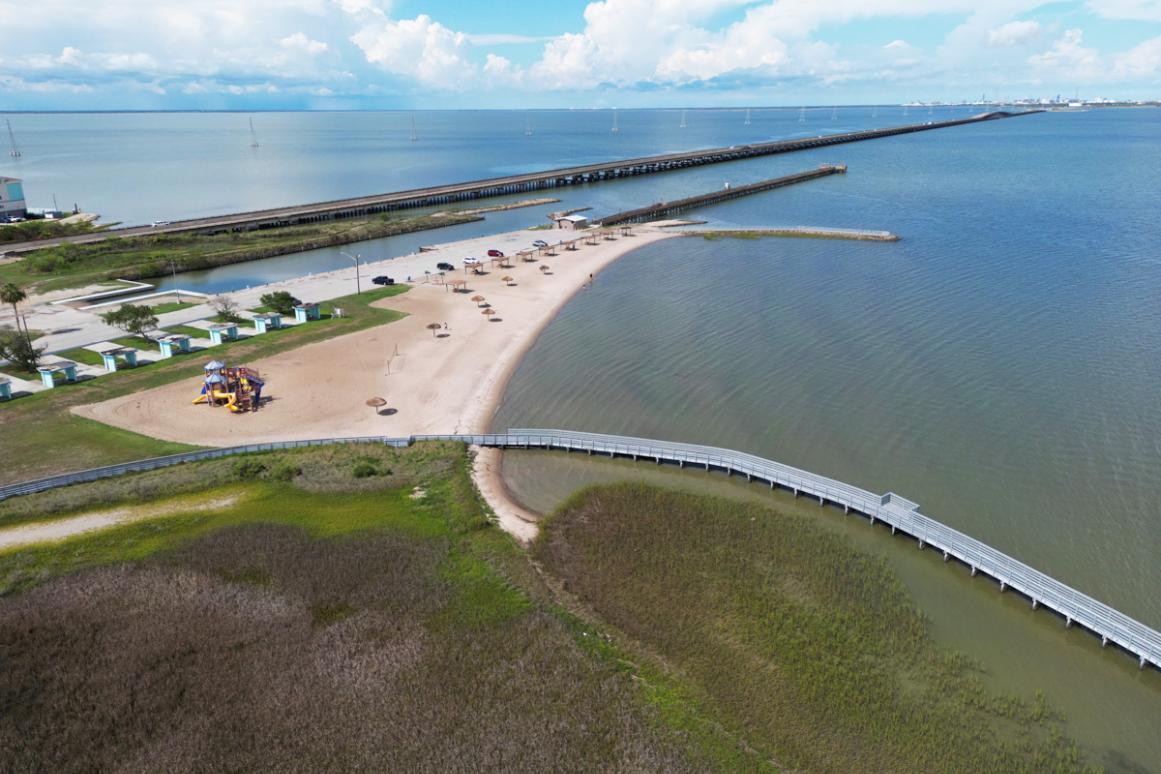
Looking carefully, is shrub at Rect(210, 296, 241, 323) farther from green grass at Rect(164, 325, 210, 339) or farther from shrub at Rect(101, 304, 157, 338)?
shrub at Rect(101, 304, 157, 338)

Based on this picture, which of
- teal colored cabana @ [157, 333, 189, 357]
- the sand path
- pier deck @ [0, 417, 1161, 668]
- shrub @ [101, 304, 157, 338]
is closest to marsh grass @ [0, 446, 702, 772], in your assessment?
the sand path

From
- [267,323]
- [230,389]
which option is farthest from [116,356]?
[230,389]

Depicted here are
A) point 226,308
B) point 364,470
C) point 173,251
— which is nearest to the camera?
point 364,470

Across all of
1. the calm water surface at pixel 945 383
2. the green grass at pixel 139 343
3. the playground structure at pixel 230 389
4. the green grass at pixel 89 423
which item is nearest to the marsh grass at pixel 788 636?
the calm water surface at pixel 945 383

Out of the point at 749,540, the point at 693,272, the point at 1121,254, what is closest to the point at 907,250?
the point at 1121,254

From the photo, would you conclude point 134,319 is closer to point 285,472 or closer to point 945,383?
point 285,472

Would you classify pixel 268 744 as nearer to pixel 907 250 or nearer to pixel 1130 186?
pixel 907 250

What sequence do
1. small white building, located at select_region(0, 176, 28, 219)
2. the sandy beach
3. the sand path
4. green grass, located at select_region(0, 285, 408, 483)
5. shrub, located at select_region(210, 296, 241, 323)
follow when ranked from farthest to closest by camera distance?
small white building, located at select_region(0, 176, 28, 219) < shrub, located at select_region(210, 296, 241, 323) < the sandy beach < green grass, located at select_region(0, 285, 408, 483) < the sand path
